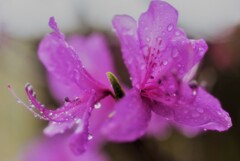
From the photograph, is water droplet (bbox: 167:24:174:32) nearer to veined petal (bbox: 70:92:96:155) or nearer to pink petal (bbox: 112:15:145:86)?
pink petal (bbox: 112:15:145:86)

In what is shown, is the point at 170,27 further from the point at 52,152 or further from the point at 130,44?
the point at 52,152

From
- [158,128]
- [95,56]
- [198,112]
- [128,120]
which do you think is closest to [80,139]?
[128,120]

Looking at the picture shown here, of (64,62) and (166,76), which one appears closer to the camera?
(166,76)

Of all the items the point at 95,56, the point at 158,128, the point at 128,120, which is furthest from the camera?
the point at 158,128

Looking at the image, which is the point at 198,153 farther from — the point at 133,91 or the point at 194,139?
the point at 133,91

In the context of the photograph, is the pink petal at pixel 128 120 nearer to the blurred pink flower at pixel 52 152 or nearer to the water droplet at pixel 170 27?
the water droplet at pixel 170 27

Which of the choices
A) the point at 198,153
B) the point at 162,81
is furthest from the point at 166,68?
the point at 198,153
